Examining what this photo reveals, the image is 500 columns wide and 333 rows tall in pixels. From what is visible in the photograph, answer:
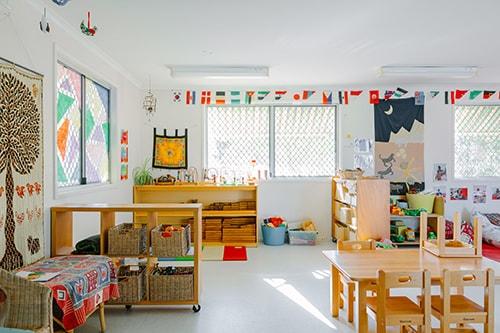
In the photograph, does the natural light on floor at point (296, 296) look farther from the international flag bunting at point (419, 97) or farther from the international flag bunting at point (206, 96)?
the international flag bunting at point (419, 97)

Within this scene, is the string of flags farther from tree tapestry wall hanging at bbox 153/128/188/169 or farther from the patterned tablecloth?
the patterned tablecloth

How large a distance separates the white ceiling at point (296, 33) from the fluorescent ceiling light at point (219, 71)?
0.57 ft

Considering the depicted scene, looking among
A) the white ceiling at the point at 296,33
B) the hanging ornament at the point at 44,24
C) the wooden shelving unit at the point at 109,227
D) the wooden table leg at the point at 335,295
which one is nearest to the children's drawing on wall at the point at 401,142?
the white ceiling at the point at 296,33

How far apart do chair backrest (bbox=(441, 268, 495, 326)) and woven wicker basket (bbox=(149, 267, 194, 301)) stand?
2.05 m

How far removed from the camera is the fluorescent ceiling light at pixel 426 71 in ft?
17.4

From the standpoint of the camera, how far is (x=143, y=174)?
20.9 ft

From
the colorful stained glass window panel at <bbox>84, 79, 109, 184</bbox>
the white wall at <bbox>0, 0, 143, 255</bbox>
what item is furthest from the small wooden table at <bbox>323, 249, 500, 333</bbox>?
the colorful stained glass window panel at <bbox>84, 79, 109, 184</bbox>

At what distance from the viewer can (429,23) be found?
12.0ft

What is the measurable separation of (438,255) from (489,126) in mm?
4608

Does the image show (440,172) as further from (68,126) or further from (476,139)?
(68,126)

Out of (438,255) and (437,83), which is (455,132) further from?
(438,255)

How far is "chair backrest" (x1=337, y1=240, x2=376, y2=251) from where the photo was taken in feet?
11.3

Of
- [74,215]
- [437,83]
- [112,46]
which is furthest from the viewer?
[437,83]

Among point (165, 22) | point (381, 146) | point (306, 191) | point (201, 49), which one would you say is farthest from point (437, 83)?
point (165, 22)
